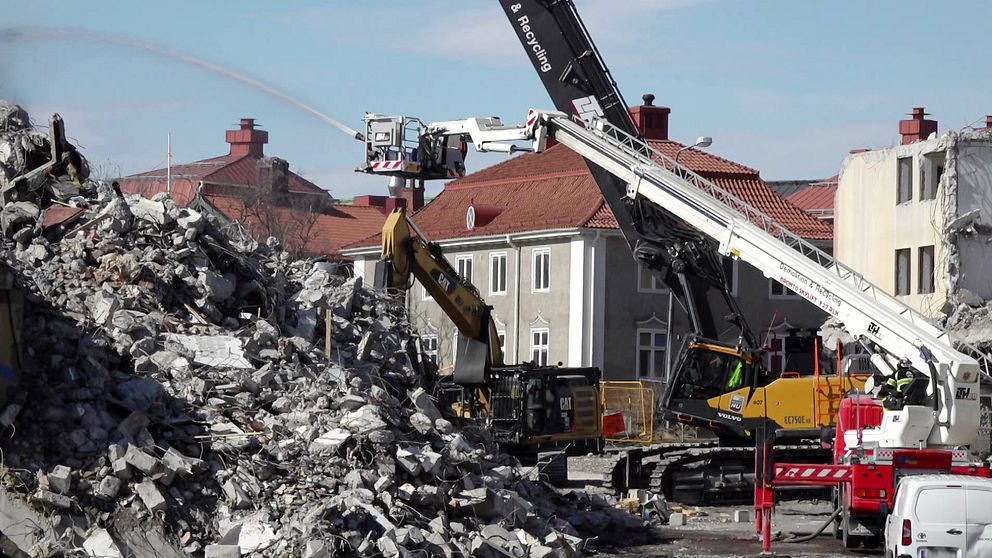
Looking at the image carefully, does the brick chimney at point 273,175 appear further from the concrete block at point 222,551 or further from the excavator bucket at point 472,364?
the concrete block at point 222,551

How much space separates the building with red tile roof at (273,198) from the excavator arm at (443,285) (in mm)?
30580

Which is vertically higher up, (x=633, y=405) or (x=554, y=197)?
(x=554, y=197)

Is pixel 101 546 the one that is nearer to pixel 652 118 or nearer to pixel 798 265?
pixel 798 265

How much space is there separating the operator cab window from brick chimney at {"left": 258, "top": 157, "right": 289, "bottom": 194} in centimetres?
4048

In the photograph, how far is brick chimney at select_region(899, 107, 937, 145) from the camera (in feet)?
162

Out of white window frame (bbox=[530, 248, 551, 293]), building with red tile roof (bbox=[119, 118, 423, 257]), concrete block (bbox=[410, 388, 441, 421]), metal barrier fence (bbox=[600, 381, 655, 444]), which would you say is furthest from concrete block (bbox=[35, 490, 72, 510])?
building with red tile roof (bbox=[119, 118, 423, 257])

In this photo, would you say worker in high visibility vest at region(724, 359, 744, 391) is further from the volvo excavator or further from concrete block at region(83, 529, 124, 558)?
concrete block at region(83, 529, 124, 558)

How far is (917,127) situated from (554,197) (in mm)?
12687

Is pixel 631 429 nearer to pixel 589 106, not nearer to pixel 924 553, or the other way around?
pixel 589 106

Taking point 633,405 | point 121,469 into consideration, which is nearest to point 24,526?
point 121,469

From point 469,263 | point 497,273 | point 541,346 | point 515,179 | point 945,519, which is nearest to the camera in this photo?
point 945,519

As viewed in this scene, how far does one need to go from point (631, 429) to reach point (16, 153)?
74.1 ft

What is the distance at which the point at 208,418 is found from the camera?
1739 cm

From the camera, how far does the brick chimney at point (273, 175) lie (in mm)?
65000
